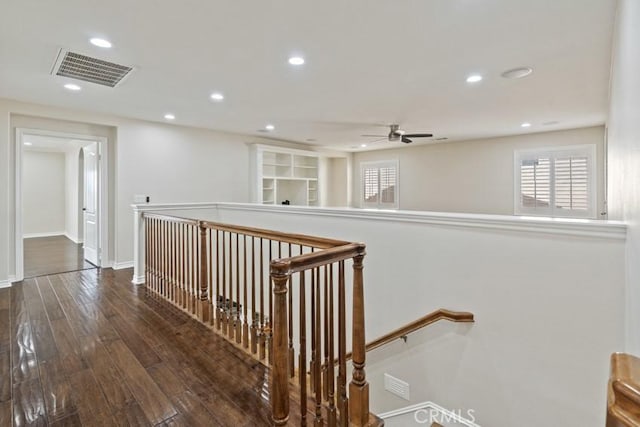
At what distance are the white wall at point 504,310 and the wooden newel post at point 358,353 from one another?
95 centimetres

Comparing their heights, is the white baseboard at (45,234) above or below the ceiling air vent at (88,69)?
below

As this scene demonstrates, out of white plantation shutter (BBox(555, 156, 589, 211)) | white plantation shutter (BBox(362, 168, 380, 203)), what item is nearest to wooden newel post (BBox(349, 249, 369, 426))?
white plantation shutter (BBox(555, 156, 589, 211))

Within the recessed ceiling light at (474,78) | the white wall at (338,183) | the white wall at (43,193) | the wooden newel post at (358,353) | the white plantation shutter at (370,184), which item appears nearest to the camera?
the wooden newel post at (358,353)

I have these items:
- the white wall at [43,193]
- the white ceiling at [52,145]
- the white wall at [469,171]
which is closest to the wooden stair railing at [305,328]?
the white ceiling at [52,145]

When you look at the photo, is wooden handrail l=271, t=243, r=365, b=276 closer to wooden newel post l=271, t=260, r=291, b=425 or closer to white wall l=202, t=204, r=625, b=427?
wooden newel post l=271, t=260, r=291, b=425

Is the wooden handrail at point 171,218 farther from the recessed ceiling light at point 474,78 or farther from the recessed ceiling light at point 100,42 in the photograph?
the recessed ceiling light at point 474,78

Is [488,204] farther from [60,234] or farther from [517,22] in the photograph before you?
[60,234]

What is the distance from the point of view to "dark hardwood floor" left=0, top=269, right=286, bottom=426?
1751mm

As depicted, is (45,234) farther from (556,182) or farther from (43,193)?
(556,182)

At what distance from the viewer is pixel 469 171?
24.0 feet

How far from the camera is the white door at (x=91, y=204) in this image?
5.24 meters

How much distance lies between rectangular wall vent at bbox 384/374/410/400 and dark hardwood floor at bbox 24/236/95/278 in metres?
4.88

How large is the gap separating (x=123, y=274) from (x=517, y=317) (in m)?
4.90

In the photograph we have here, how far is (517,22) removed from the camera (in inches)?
90.7
